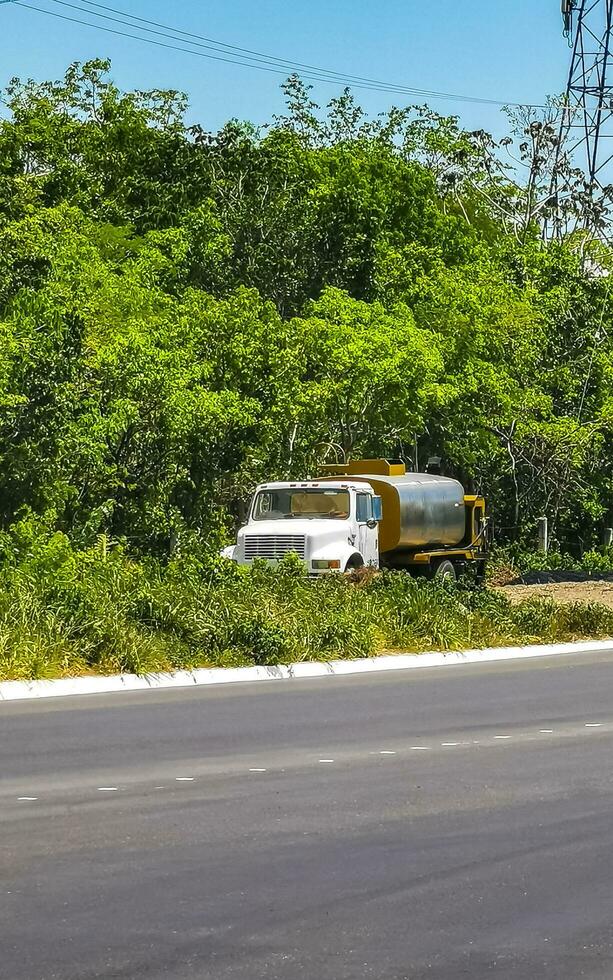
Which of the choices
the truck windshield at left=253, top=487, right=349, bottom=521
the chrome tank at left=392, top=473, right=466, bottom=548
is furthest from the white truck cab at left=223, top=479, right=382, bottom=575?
the chrome tank at left=392, top=473, right=466, bottom=548

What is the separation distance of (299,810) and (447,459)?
4085 centimetres

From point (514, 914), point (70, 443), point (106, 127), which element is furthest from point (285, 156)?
point (514, 914)

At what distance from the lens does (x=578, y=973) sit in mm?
6270

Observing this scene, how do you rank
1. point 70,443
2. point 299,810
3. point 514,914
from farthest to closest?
1. point 70,443
2. point 299,810
3. point 514,914

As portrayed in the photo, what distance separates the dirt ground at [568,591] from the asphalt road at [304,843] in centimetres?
1851

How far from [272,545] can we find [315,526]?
2.96 feet

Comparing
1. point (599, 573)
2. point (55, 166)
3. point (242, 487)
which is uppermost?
point (55, 166)

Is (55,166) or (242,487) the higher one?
(55,166)

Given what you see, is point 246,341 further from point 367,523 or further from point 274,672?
point 274,672

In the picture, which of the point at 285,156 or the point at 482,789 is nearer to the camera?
the point at 482,789

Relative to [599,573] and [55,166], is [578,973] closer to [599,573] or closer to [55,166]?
[599,573]

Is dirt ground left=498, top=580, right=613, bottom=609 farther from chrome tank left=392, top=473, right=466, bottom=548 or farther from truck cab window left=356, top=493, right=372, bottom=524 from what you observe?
truck cab window left=356, top=493, right=372, bottom=524

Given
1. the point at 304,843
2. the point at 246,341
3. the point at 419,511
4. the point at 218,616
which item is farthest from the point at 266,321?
the point at 304,843

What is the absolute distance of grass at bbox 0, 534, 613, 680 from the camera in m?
19.1
